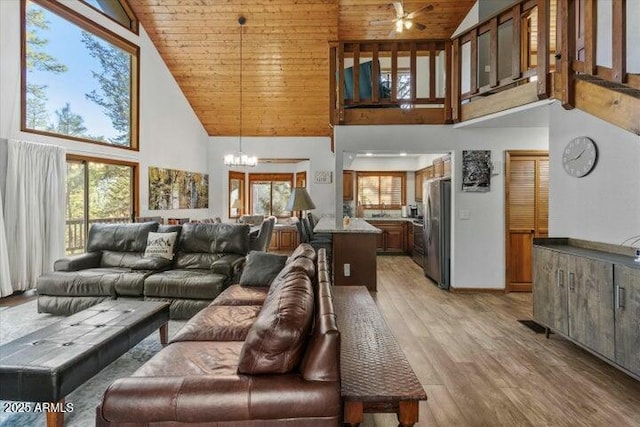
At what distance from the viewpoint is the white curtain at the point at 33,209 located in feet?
15.1

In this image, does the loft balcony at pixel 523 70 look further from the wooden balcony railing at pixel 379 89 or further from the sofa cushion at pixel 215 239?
the sofa cushion at pixel 215 239

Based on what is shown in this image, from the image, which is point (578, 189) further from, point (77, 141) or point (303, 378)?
point (77, 141)

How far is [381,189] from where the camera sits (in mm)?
9070

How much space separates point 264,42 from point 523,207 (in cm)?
545

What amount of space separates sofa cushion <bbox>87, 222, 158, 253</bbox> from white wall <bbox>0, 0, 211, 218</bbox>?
1638 millimetres

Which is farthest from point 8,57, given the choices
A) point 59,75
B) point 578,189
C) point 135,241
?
point 578,189

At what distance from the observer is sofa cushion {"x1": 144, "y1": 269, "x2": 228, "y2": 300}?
12.4 feet

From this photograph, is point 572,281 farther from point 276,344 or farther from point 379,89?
point 379,89

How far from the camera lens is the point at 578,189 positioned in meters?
3.45

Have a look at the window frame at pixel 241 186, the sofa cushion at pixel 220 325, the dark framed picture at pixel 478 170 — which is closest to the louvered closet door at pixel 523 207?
the dark framed picture at pixel 478 170

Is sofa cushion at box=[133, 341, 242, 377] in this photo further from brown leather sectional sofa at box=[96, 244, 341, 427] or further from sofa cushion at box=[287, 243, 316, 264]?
sofa cushion at box=[287, 243, 316, 264]

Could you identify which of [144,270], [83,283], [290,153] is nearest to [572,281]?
[144,270]

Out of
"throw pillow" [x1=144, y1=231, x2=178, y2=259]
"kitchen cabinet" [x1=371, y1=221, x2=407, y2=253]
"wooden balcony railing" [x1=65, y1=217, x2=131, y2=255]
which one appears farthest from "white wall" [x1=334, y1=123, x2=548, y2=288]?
"wooden balcony railing" [x1=65, y1=217, x2=131, y2=255]

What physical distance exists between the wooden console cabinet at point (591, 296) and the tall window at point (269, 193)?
8366 mm
